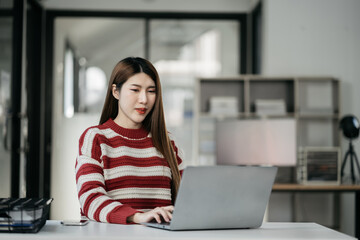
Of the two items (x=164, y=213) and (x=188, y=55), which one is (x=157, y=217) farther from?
(x=188, y=55)

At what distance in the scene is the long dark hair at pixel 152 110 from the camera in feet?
6.21

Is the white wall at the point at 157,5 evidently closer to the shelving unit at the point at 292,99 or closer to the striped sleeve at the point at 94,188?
the shelving unit at the point at 292,99

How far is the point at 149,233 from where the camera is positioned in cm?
137

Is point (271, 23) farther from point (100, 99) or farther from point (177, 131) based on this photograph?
point (100, 99)

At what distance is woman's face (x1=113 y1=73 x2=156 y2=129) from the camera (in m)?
1.86

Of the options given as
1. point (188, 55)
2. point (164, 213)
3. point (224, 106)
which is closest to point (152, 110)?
point (164, 213)

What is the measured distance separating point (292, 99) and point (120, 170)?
3.50 m

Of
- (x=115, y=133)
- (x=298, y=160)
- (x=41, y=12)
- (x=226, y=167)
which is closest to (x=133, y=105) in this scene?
(x=115, y=133)

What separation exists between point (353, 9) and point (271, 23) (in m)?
0.77

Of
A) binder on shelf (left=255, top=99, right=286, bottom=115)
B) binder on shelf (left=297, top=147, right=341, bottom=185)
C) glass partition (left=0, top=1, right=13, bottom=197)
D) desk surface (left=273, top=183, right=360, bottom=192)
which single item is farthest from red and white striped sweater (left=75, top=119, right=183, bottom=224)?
binder on shelf (left=255, top=99, right=286, bottom=115)

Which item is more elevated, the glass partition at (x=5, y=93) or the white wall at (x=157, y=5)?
the white wall at (x=157, y=5)

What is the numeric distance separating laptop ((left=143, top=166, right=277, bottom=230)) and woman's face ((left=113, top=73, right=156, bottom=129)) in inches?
19.1

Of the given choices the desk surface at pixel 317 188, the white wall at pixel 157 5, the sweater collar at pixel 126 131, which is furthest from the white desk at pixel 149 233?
the white wall at pixel 157 5

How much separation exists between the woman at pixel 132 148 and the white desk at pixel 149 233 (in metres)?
0.26
